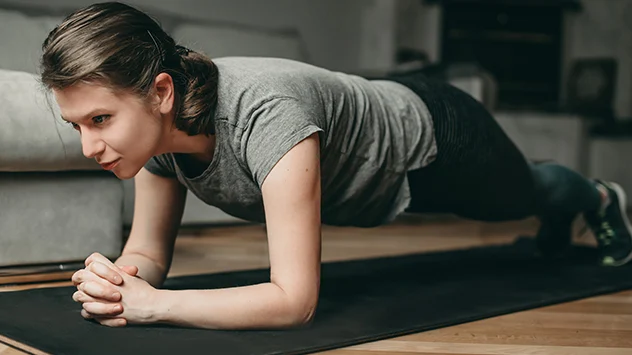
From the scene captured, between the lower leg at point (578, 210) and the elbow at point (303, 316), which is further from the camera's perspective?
the lower leg at point (578, 210)

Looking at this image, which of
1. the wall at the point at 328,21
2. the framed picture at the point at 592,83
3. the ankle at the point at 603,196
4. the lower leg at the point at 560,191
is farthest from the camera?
the framed picture at the point at 592,83

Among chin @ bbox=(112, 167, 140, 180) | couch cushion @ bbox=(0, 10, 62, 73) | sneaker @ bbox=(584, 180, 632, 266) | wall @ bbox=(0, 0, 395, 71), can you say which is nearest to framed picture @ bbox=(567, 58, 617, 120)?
wall @ bbox=(0, 0, 395, 71)

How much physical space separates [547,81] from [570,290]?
3.55m

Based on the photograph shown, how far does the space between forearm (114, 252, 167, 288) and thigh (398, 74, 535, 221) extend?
19.8 inches

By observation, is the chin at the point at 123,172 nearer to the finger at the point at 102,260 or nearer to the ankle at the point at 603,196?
the finger at the point at 102,260

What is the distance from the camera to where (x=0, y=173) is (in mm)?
1519

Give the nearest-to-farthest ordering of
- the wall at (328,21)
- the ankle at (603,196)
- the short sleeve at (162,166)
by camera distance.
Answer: the short sleeve at (162,166), the ankle at (603,196), the wall at (328,21)

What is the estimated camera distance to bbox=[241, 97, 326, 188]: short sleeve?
1.03 meters

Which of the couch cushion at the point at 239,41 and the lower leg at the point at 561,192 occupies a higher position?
the couch cushion at the point at 239,41

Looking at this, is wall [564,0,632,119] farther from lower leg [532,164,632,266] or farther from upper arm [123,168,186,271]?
upper arm [123,168,186,271]

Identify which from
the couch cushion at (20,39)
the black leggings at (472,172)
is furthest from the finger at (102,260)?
the couch cushion at (20,39)

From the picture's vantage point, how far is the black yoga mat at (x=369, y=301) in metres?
1.00

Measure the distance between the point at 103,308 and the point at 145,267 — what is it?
25 centimetres

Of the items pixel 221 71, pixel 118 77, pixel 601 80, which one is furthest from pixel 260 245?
pixel 601 80
